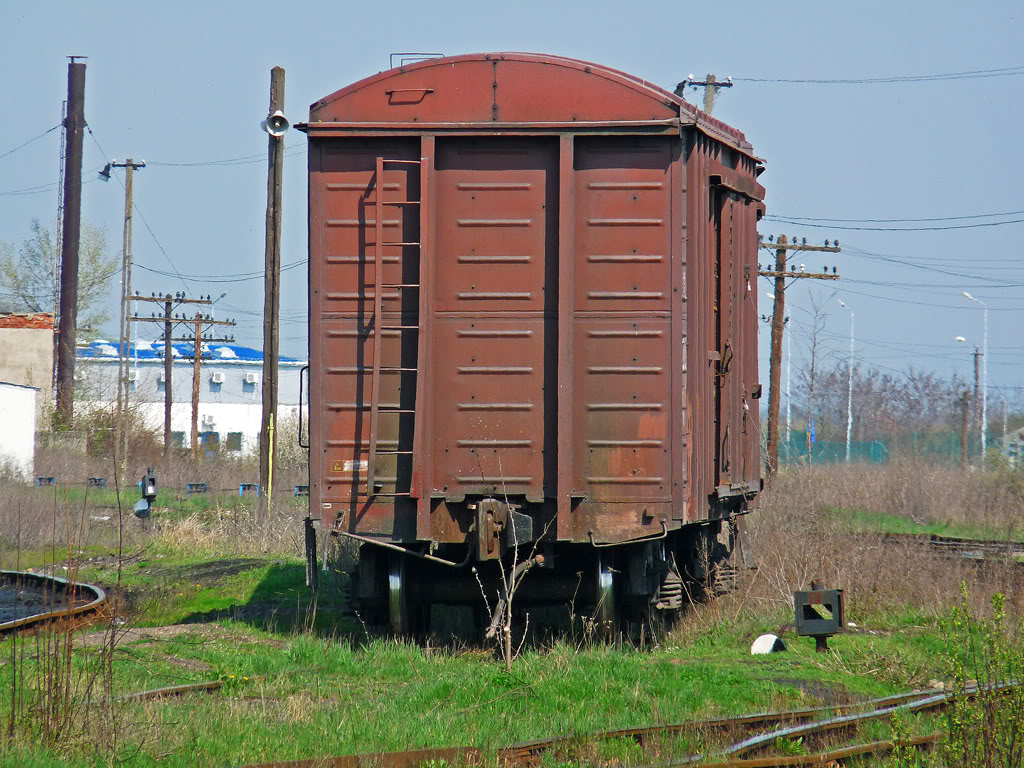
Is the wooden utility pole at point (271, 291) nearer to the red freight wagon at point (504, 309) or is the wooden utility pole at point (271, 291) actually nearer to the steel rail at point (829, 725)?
the red freight wagon at point (504, 309)

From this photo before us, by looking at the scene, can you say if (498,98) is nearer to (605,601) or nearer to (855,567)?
(605,601)

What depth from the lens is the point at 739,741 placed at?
6.42 meters

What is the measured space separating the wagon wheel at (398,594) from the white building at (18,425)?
28.7 meters

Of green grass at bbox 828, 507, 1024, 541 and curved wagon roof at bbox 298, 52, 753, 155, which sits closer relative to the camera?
curved wagon roof at bbox 298, 52, 753, 155

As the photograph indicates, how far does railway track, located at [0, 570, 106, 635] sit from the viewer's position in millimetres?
10555

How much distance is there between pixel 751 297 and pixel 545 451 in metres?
3.80

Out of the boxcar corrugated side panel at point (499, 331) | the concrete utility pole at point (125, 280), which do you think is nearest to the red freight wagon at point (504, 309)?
the boxcar corrugated side panel at point (499, 331)

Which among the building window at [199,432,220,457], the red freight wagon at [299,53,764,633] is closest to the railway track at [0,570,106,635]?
the red freight wagon at [299,53,764,633]

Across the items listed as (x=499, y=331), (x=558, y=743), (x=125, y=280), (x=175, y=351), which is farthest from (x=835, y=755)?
(x=175, y=351)

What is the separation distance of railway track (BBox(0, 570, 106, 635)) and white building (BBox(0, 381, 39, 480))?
2194 centimetres

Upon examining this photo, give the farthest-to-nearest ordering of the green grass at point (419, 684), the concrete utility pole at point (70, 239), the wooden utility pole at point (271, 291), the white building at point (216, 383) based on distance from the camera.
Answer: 1. the white building at point (216, 383)
2. the concrete utility pole at point (70, 239)
3. the wooden utility pole at point (271, 291)
4. the green grass at point (419, 684)

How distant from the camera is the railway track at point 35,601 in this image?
10555mm

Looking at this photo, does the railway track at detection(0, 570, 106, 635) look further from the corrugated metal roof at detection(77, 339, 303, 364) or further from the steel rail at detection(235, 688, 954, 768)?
the corrugated metal roof at detection(77, 339, 303, 364)

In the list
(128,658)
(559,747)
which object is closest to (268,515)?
(128,658)
